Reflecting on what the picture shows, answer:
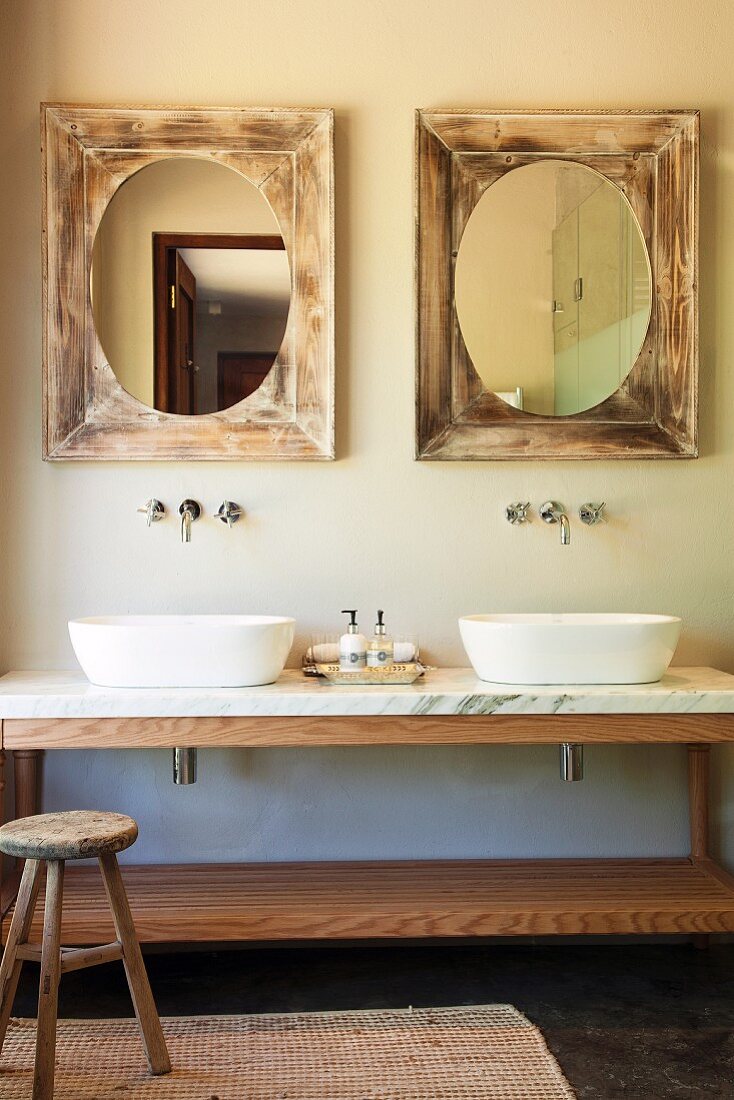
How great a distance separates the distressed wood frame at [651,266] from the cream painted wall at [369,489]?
62 millimetres

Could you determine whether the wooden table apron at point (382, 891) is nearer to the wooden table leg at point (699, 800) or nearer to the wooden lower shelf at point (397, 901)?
the wooden lower shelf at point (397, 901)

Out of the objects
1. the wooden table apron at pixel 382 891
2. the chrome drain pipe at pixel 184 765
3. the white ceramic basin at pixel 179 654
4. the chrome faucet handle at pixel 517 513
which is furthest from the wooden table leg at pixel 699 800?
the chrome drain pipe at pixel 184 765

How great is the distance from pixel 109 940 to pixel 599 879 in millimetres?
1240

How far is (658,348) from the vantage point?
2.87m

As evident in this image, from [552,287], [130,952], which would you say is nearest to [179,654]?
[130,952]

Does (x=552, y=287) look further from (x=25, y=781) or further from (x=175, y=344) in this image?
(x=25, y=781)

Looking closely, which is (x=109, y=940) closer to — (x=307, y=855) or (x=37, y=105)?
(x=307, y=855)

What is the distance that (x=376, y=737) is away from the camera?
2346 mm

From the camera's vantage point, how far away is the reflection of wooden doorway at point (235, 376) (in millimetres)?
2818

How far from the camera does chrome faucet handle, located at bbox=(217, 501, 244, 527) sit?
110 inches

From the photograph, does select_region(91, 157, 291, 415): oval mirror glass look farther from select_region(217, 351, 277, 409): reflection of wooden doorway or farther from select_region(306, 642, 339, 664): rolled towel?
select_region(306, 642, 339, 664): rolled towel

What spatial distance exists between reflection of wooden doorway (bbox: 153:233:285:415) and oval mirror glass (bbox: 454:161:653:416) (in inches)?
22.7

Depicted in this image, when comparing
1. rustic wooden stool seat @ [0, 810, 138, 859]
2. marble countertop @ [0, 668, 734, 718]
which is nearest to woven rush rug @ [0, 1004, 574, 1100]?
rustic wooden stool seat @ [0, 810, 138, 859]

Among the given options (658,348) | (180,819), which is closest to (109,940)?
(180,819)
